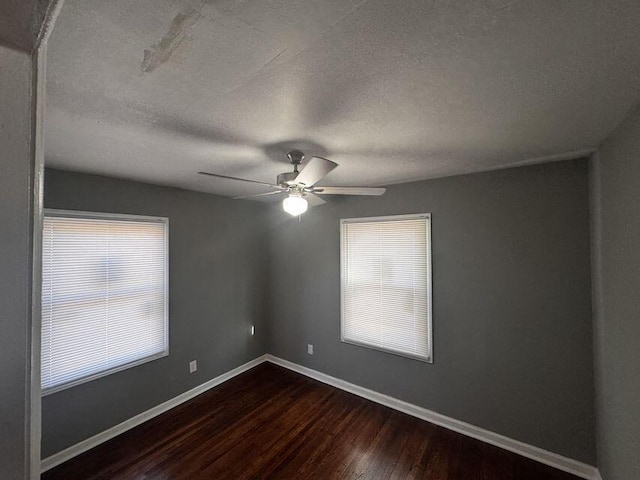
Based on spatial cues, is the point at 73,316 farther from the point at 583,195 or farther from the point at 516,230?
the point at 583,195

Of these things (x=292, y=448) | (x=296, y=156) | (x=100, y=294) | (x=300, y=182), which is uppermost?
(x=296, y=156)

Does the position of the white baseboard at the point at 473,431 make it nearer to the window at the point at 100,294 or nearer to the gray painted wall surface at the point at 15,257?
the window at the point at 100,294

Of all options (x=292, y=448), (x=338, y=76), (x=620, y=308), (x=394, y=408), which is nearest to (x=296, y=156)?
(x=338, y=76)

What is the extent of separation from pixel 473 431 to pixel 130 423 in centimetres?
324

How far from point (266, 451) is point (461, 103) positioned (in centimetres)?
294

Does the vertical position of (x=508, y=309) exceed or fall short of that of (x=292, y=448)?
it exceeds it

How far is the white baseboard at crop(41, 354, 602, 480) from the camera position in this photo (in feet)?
7.06

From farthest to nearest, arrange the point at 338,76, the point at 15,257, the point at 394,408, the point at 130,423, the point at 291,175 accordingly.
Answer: the point at 394,408 → the point at 130,423 → the point at 291,175 → the point at 338,76 → the point at 15,257

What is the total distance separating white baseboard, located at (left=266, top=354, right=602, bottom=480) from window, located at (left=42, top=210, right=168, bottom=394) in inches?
83.9

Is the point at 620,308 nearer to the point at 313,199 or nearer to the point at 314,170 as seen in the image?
the point at 314,170

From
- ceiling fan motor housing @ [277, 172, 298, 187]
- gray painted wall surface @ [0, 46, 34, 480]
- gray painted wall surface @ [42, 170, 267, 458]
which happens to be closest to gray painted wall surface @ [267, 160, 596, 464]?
ceiling fan motor housing @ [277, 172, 298, 187]

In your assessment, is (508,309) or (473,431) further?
(473,431)

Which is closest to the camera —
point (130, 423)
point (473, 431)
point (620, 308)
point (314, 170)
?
point (620, 308)

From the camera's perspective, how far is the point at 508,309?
2.38 meters
